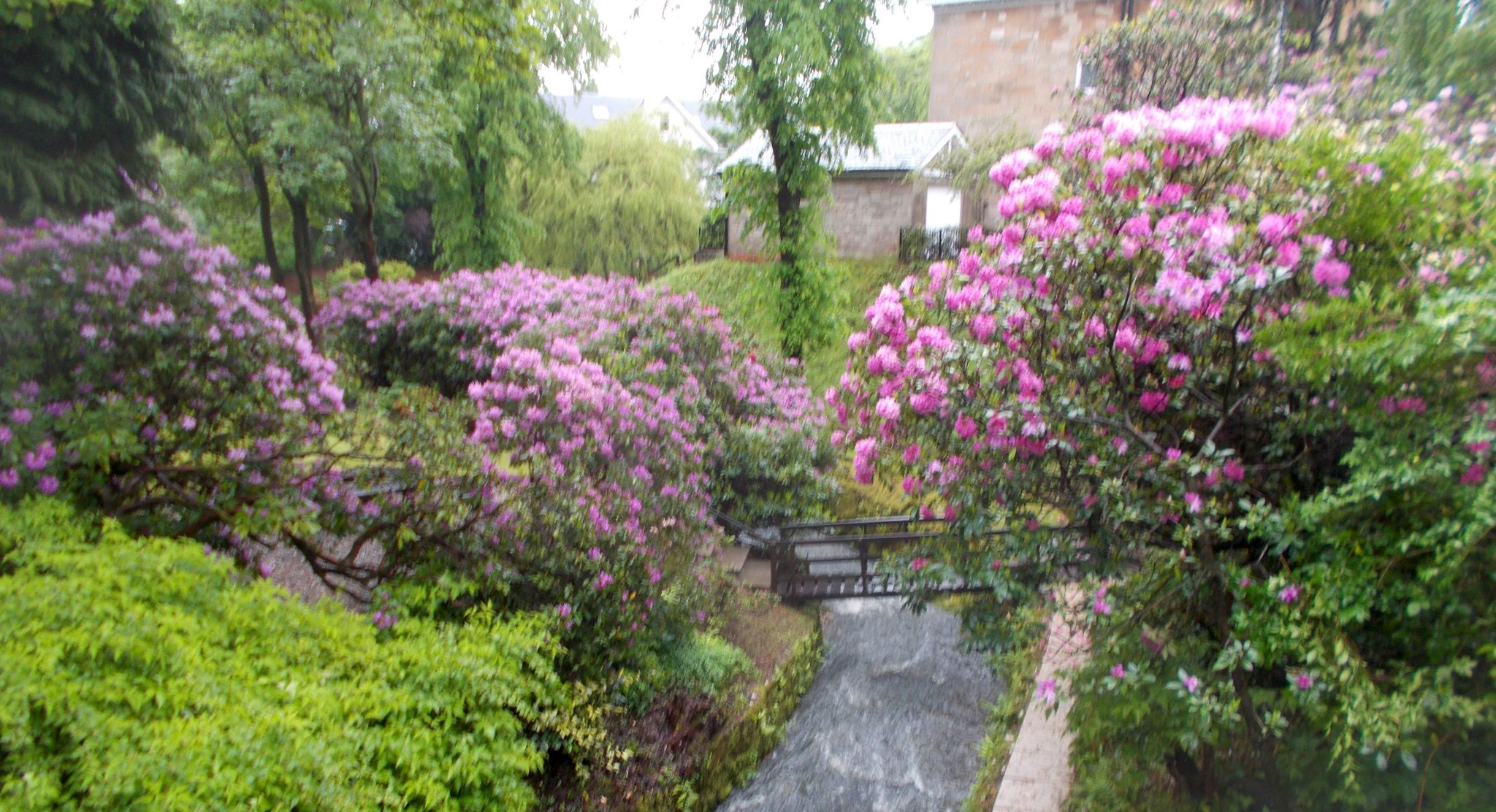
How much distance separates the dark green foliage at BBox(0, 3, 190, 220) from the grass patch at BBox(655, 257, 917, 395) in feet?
25.1

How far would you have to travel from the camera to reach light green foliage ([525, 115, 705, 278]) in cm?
2558

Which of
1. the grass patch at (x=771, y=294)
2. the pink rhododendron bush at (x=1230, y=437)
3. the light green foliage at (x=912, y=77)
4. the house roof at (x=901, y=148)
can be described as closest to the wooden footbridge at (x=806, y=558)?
the grass patch at (x=771, y=294)

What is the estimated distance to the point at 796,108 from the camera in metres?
13.1

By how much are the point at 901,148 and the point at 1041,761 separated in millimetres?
17613

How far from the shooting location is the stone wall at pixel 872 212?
2086 centimetres

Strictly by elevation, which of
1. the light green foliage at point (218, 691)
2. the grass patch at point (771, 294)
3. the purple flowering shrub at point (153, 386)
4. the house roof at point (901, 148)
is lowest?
the grass patch at point (771, 294)

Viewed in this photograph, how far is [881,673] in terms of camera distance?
29.7ft

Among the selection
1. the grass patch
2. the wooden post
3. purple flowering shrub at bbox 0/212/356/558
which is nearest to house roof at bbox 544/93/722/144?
the grass patch

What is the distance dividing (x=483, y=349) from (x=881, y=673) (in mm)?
6374

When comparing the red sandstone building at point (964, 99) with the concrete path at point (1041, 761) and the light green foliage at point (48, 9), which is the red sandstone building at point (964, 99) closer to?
the concrete path at point (1041, 761)

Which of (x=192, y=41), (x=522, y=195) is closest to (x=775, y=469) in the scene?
(x=192, y=41)

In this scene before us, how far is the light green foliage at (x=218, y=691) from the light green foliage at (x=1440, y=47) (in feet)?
22.6

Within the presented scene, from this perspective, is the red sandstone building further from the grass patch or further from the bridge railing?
the bridge railing

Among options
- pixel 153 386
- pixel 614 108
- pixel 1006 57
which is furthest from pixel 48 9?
pixel 614 108
